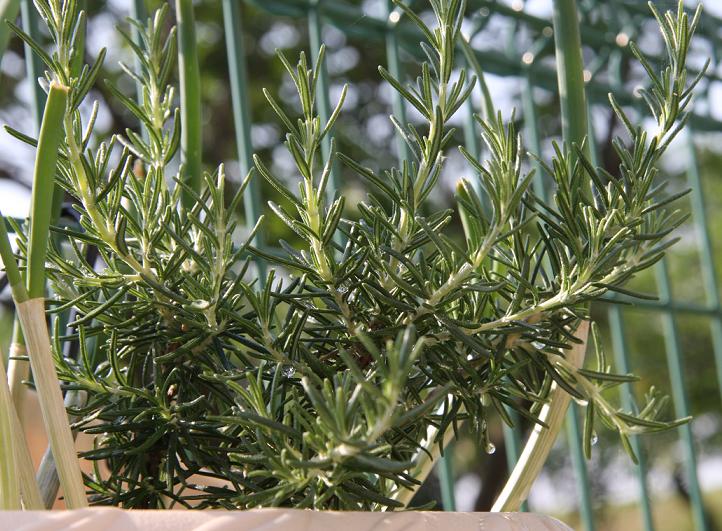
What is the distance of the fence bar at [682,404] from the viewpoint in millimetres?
1451

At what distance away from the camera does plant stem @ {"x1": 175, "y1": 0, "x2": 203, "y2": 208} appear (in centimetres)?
63

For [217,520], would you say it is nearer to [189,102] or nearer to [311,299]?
[311,299]

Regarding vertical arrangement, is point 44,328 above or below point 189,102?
below

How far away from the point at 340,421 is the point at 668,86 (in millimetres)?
288

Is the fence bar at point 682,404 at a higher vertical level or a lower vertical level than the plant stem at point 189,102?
lower

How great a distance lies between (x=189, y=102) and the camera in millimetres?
634

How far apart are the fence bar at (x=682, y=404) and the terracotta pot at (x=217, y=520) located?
1074mm

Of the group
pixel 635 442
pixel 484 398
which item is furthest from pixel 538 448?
pixel 635 442

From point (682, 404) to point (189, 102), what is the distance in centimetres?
117

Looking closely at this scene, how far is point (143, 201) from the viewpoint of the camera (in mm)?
503

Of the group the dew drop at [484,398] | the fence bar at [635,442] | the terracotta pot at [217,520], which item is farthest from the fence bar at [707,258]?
the terracotta pot at [217,520]

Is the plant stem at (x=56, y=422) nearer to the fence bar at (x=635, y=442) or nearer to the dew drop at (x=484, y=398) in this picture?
the dew drop at (x=484, y=398)

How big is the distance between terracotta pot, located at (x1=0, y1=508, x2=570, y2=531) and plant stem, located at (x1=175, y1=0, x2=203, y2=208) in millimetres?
289

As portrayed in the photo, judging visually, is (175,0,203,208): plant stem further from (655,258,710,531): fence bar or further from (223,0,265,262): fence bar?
(655,258,710,531): fence bar
